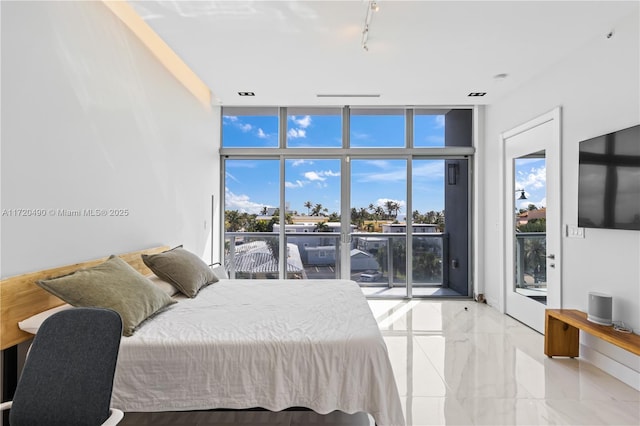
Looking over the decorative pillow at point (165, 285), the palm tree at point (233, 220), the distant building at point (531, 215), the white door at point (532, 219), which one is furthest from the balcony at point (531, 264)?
the palm tree at point (233, 220)

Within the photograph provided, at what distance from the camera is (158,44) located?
3.33 m

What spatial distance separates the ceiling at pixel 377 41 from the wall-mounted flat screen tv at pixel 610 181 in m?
0.95

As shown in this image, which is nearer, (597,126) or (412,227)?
(597,126)

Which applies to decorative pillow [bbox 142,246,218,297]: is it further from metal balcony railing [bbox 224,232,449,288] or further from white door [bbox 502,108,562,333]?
white door [bbox 502,108,562,333]

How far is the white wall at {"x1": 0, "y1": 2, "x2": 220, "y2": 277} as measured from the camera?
1.81 m

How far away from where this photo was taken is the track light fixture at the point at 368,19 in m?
2.47

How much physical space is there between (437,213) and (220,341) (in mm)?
4243

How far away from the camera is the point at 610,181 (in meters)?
2.75

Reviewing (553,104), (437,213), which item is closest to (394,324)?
(437,213)

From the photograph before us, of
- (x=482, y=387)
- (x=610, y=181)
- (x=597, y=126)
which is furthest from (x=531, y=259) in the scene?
(x=482, y=387)

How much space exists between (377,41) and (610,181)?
226 centimetres

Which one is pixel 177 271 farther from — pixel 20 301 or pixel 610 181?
pixel 610 181

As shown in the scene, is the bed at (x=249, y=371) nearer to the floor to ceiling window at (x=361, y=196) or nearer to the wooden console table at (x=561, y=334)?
the wooden console table at (x=561, y=334)

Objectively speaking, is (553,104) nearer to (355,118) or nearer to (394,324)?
(355,118)
